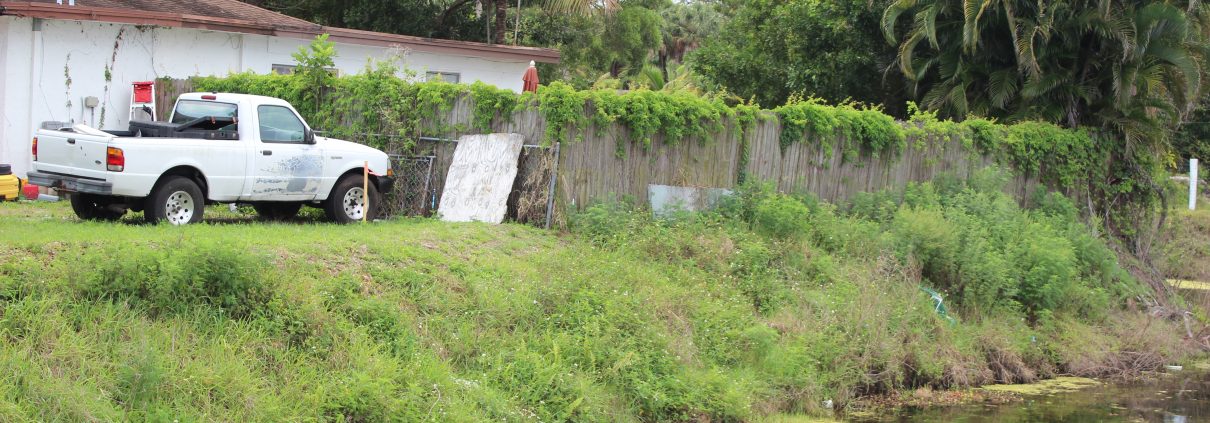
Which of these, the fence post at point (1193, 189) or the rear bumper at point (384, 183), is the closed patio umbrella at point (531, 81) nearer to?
the rear bumper at point (384, 183)

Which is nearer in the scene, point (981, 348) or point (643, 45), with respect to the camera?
point (981, 348)

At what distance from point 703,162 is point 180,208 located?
22.4 ft

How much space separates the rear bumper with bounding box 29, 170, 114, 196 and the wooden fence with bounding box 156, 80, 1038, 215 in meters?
4.39

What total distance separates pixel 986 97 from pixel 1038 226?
15.6ft

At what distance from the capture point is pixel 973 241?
16.4 meters

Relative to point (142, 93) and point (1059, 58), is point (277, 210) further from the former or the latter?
point (1059, 58)

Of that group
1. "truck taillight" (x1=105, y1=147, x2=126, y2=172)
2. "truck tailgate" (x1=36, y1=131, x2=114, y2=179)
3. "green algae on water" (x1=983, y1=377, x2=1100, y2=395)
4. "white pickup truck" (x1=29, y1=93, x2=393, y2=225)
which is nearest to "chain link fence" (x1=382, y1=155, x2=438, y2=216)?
"white pickup truck" (x1=29, y1=93, x2=393, y2=225)

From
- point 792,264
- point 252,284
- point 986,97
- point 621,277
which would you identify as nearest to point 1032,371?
point 792,264

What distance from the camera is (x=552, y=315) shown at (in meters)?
11.2

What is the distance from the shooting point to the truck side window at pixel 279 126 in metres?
13.7

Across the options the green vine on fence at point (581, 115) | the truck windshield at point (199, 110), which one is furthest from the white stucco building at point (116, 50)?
the truck windshield at point (199, 110)

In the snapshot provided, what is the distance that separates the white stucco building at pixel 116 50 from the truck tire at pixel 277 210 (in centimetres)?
311

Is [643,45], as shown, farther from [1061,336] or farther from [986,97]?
[1061,336]

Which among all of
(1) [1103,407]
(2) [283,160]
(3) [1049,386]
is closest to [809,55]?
(3) [1049,386]
